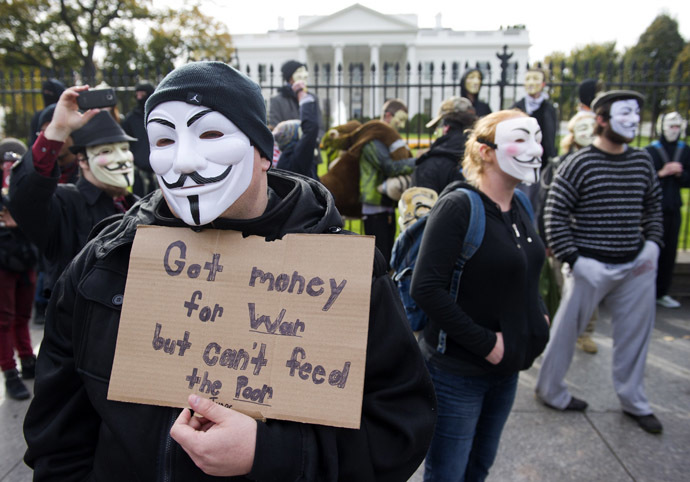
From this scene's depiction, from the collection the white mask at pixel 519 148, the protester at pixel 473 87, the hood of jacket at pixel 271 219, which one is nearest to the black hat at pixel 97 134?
the hood of jacket at pixel 271 219

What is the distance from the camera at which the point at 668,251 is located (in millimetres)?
5891

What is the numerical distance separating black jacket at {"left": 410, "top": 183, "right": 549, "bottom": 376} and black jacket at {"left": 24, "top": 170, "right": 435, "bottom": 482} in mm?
817

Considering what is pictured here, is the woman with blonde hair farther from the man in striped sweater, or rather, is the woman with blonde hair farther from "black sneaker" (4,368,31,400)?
"black sneaker" (4,368,31,400)

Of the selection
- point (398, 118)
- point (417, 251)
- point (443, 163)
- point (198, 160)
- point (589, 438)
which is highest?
point (398, 118)

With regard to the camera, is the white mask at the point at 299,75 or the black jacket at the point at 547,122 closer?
the white mask at the point at 299,75

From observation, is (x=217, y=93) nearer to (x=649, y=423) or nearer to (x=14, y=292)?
(x=649, y=423)

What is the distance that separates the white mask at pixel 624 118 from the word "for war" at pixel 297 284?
287cm

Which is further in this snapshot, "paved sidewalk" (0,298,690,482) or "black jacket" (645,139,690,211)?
"black jacket" (645,139,690,211)

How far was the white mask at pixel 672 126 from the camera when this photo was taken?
227 inches

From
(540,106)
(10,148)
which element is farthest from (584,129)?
(10,148)

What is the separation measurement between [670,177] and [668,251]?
0.84 m

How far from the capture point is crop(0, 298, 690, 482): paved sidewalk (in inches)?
122

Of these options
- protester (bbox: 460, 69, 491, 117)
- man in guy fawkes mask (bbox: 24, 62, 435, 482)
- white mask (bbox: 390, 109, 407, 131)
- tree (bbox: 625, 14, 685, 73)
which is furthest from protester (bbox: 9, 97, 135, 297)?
tree (bbox: 625, 14, 685, 73)

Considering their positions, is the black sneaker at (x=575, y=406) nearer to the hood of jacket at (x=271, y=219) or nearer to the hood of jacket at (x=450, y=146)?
the hood of jacket at (x=450, y=146)
